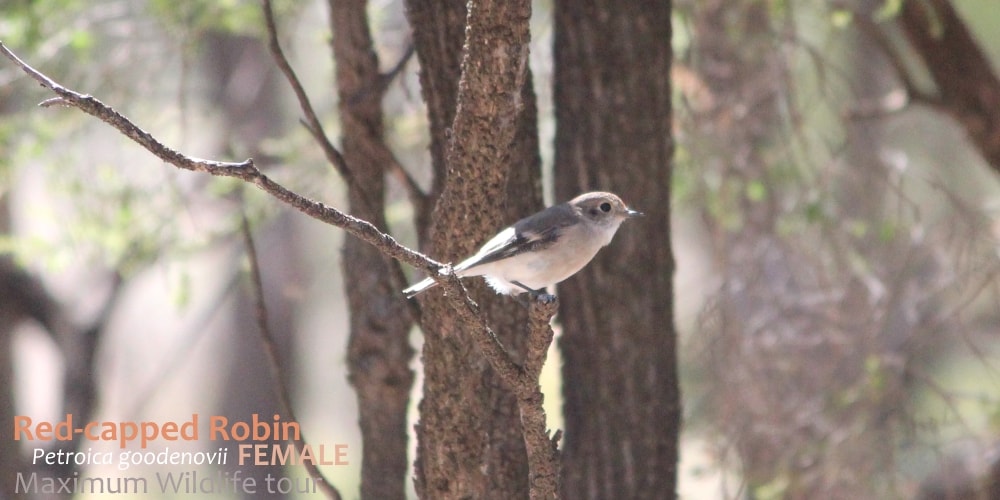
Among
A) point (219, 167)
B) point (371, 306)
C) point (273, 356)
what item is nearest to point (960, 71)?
point (371, 306)

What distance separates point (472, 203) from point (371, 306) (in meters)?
1.51

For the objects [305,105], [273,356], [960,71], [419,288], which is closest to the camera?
[419,288]

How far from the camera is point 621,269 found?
3871 millimetres

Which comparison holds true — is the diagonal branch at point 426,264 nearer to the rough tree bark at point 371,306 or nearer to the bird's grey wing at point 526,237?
the bird's grey wing at point 526,237

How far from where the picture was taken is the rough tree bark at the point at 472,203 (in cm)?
226

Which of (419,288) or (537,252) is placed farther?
(537,252)

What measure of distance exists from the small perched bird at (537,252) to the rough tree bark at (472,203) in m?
0.09

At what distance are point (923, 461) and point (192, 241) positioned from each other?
4187 millimetres

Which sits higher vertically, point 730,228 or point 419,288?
point 730,228

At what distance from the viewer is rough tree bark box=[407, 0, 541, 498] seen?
7.43 feet

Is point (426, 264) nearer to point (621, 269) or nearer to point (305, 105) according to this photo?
point (305, 105)

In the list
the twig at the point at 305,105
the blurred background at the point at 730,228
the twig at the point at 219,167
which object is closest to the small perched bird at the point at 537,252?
the twig at the point at 305,105

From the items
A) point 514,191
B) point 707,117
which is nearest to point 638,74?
point 514,191

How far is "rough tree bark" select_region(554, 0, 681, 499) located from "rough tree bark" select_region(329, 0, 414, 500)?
653mm
